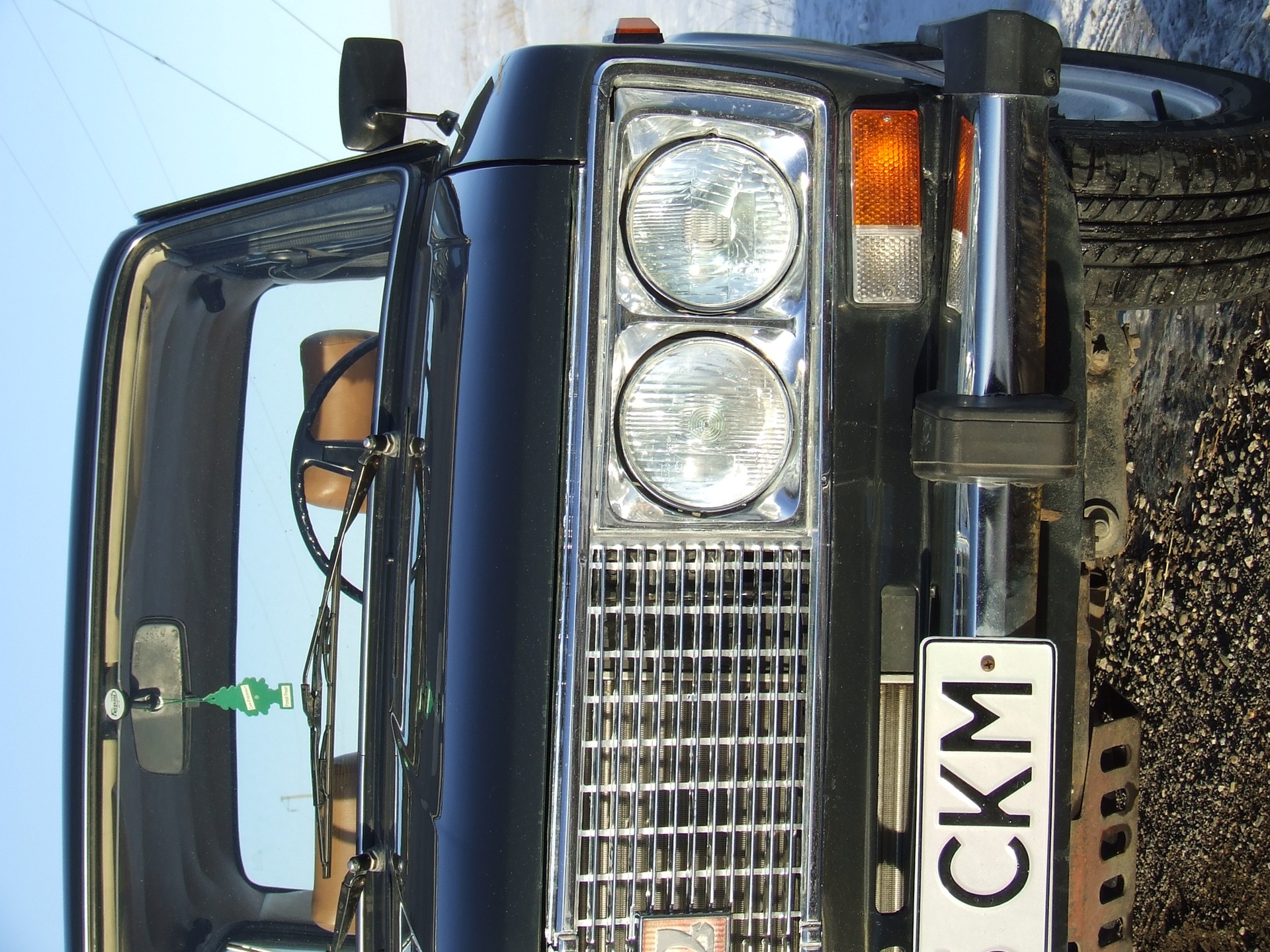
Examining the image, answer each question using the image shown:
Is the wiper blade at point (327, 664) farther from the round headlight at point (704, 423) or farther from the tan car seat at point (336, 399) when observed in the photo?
the round headlight at point (704, 423)

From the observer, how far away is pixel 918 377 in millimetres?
1517

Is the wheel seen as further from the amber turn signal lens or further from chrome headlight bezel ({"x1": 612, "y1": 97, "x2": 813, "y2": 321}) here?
chrome headlight bezel ({"x1": 612, "y1": 97, "x2": 813, "y2": 321})

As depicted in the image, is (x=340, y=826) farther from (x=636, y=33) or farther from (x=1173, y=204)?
(x=1173, y=204)

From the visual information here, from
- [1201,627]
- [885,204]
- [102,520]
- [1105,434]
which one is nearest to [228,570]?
[102,520]

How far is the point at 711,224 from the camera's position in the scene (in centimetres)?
144

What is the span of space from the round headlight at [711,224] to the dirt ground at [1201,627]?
1560 mm

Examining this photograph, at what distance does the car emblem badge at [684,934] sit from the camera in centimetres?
141

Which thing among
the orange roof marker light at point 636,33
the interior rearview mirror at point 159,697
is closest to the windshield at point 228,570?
the interior rearview mirror at point 159,697

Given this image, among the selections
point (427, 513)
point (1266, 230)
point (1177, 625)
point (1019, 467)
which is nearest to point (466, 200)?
point (427, 513)

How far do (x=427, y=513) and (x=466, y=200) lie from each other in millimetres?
446

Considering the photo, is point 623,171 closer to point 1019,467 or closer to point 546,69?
point 546,69

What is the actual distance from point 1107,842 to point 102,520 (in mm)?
1896

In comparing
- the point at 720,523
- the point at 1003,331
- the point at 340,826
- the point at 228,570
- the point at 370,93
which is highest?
the point at 370,93

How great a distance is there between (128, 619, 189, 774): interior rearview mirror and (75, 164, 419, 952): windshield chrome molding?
0.06 metres
